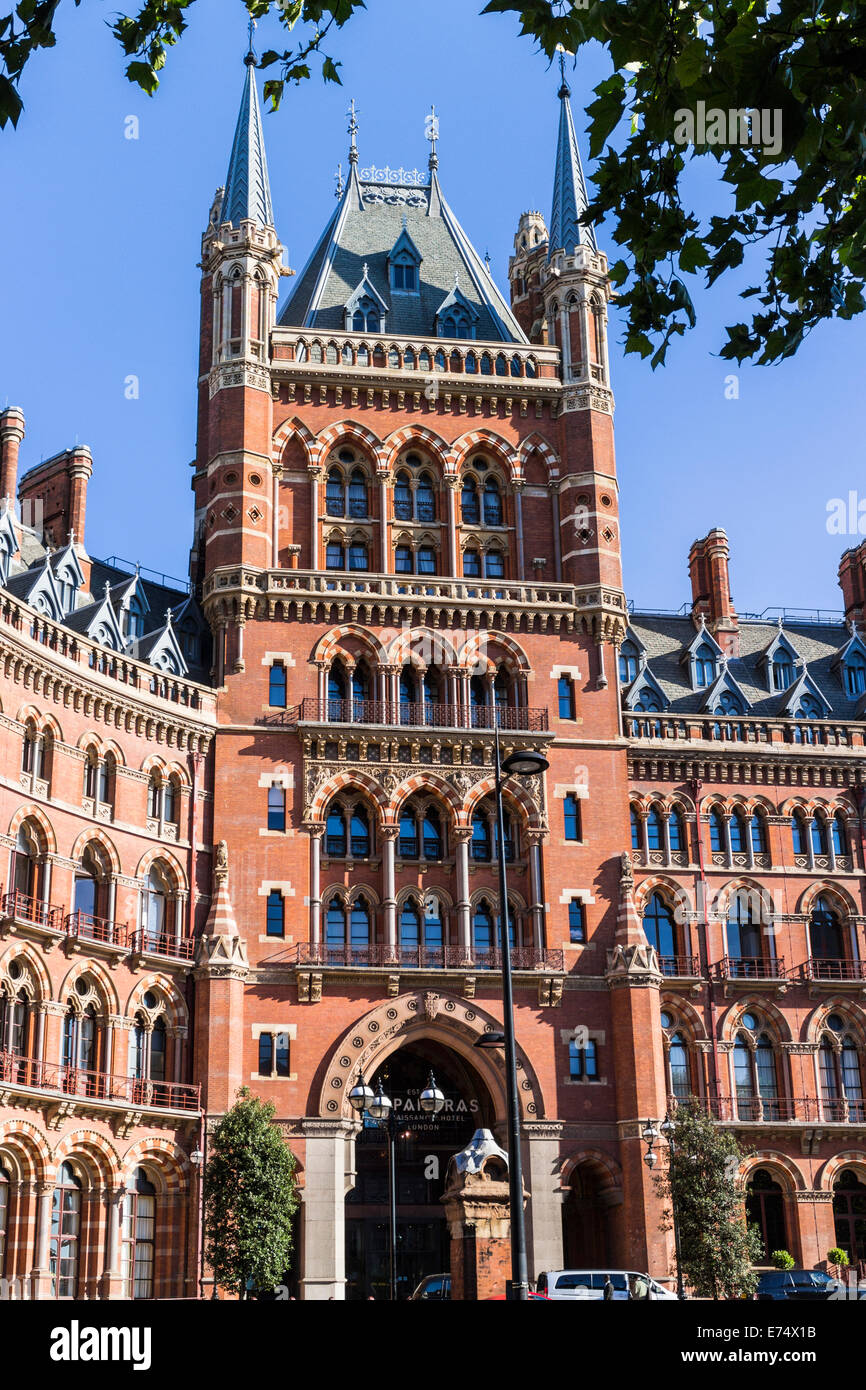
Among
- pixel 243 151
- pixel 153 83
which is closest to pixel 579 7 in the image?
pixel 153 83

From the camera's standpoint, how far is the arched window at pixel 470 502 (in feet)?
201

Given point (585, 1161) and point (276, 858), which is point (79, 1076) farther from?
point (585, 1161)

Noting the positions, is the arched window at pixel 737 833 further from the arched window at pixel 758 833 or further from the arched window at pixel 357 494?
the arched window at pixel 357 494

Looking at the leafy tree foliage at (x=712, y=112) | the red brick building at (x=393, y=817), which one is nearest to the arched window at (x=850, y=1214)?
the red brick building at (x=393, y=817)

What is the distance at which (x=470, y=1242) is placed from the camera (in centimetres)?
3095

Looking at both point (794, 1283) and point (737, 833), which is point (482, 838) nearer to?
point (737, 833)

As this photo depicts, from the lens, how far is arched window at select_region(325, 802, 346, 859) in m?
55.5

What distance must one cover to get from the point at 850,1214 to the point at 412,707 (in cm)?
2330

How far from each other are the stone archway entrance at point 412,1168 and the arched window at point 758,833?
46.6 feet

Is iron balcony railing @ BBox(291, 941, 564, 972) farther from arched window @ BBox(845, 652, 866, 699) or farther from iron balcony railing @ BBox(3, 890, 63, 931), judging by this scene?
arched window @ BBox(845, 652, 866, 699)

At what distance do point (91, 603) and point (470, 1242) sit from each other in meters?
30.4

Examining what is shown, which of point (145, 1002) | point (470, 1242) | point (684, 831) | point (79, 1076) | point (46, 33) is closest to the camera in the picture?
point (46, 33)

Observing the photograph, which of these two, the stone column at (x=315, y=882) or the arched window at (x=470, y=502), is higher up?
the arched window at (x=470, y=502)

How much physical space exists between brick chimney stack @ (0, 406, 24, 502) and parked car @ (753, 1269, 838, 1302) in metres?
35.7
